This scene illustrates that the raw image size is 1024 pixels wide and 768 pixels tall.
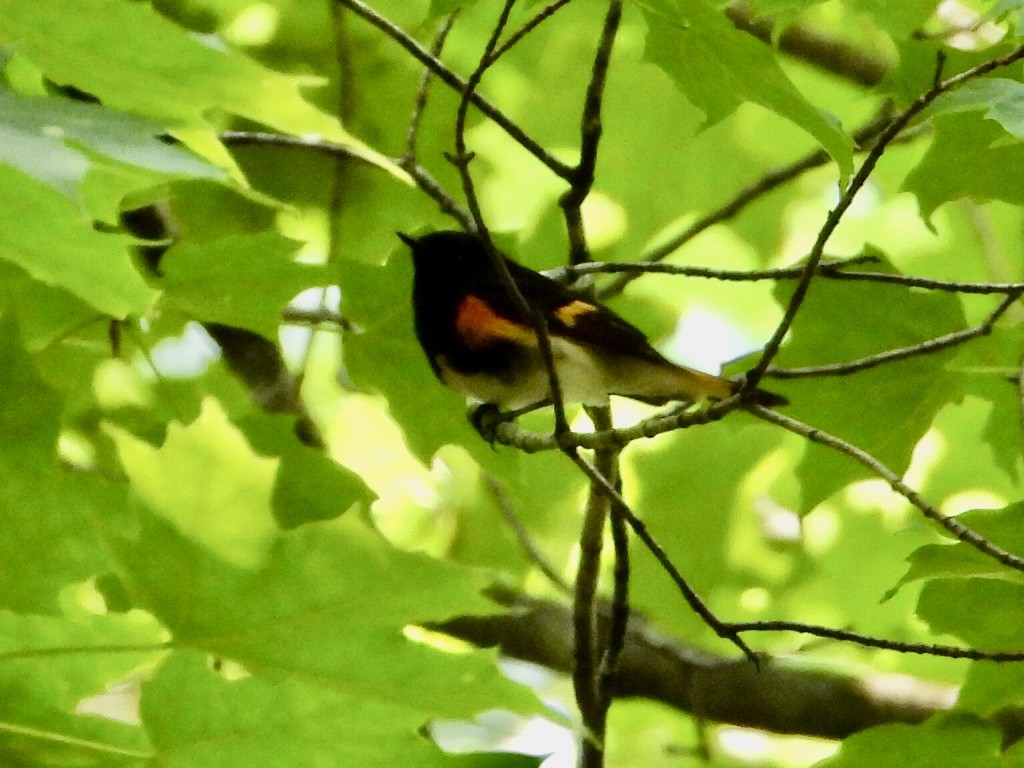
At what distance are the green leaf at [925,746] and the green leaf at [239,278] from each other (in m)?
0.79

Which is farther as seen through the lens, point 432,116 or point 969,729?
point 432,116

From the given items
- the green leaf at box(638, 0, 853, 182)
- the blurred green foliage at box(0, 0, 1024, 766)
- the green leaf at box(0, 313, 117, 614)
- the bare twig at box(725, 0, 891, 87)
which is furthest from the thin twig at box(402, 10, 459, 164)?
the bare twig at box(725, 0, 891, 87)

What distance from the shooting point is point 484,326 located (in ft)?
6.07

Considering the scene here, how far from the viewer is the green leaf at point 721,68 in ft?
3.20

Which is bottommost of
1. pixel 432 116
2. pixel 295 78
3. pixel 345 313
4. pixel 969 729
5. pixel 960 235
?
pixel 969 729

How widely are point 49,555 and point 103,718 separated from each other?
6.7 inches

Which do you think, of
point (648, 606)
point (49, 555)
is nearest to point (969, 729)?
point (49, 555)

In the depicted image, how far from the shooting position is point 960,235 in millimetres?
2727

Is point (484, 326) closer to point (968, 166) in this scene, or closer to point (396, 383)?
point (396, 383)

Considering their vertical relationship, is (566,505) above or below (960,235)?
below

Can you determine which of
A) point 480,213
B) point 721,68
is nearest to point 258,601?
point 480,213

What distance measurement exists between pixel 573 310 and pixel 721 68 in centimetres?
65

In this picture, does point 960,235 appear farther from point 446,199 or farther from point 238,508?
point 238,508

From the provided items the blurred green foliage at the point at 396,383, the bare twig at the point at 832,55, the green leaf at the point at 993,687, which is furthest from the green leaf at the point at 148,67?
the bare twig at the point at 832,55
